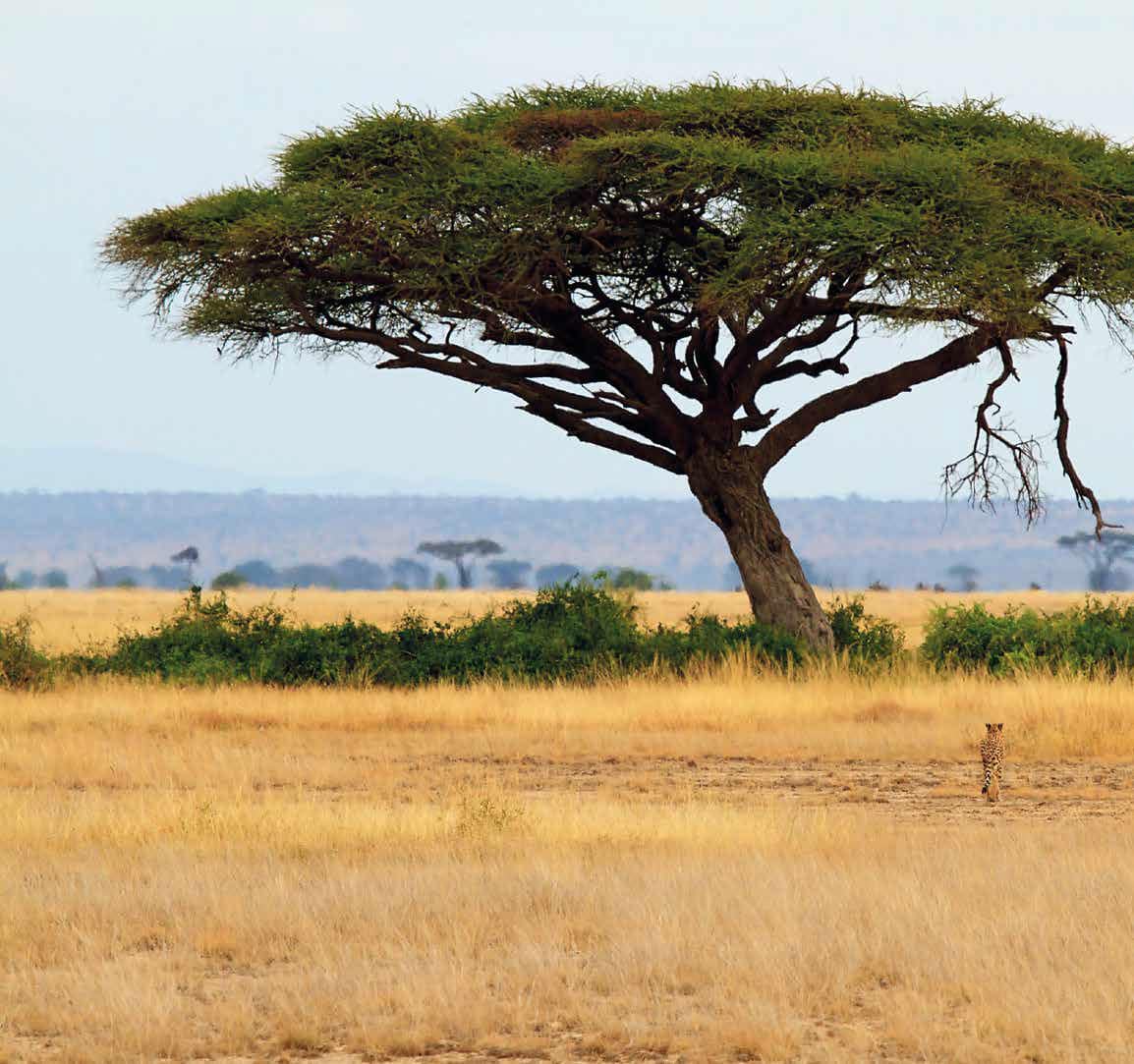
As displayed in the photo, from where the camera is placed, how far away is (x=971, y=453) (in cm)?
2631

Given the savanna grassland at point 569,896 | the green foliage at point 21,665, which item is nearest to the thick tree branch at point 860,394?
the savanna grassland at point 569,896

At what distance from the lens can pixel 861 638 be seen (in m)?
25.6

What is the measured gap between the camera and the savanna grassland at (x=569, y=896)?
695 cm

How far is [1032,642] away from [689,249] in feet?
23.2

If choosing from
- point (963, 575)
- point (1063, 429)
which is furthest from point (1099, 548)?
point (1063, 429)

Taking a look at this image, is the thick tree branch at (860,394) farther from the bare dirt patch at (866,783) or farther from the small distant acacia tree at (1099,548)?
the small distant acacia tree at (1099,548)

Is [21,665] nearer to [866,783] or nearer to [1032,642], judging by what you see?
[866,783]

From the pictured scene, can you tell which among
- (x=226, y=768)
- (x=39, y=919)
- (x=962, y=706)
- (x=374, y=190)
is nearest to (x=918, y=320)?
(x=962, y=706)

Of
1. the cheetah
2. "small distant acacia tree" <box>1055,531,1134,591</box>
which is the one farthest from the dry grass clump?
"small distant acacia tree" <box>1055,531,1134,591</box>

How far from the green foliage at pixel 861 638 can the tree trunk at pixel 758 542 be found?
597 millimetres

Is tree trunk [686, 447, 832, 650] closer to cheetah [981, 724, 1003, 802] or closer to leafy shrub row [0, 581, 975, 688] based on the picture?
leafy shrub row [0, 581, 975, 688]

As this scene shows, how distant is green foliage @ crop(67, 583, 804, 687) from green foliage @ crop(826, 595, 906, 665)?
1.46 m

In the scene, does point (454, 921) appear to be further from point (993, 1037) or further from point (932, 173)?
point (932, 173)

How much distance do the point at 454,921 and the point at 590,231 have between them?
16.6 meters
